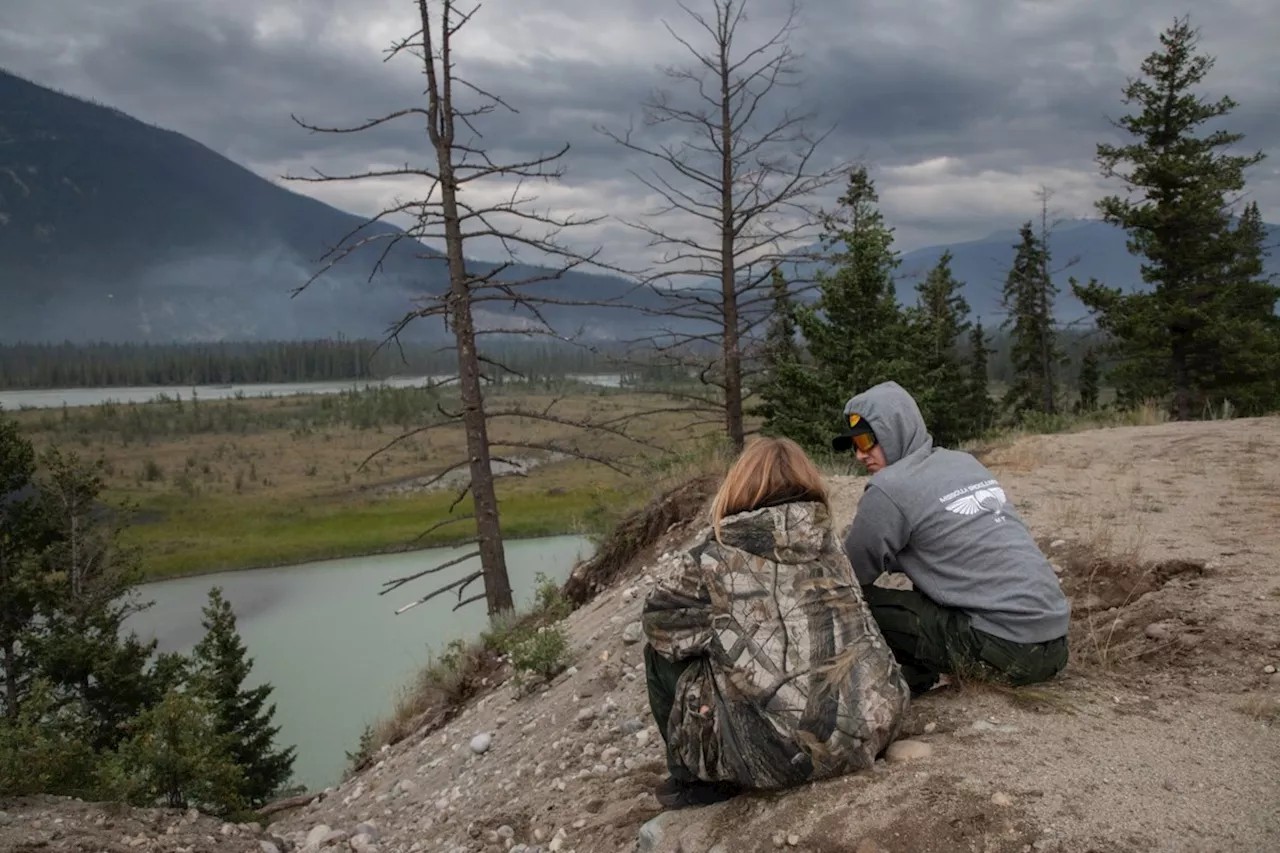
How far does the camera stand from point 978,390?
44938 mm

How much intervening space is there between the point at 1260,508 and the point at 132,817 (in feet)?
A: 30.4

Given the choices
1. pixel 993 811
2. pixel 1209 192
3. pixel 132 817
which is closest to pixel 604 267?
pixel 132 817

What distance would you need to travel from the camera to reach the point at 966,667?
4.21 m

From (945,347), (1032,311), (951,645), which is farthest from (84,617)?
(1032,311)

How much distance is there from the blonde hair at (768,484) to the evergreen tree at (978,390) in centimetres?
4131

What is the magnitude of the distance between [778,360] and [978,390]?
30779 mm

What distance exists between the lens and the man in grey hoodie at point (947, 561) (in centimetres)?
396

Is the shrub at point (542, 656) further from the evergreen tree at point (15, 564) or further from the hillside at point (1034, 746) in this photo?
the evergreen tree at point (15, 564)

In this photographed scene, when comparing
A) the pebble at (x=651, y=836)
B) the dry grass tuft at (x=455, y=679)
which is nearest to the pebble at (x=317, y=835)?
the dry grass tuft at (x=455, y=679)

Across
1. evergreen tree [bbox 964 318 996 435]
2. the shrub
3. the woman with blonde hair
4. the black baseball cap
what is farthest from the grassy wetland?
evergreen tree [bbox 964 318 996 435]

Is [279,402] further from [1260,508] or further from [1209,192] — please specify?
[1260,508]

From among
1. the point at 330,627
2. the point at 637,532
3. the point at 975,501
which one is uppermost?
the point at 975,501

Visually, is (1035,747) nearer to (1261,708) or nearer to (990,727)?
(990,727)

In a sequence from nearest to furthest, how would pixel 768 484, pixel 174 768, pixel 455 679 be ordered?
pixel 768 484 < pixel 174 768 < pixel 455 679
